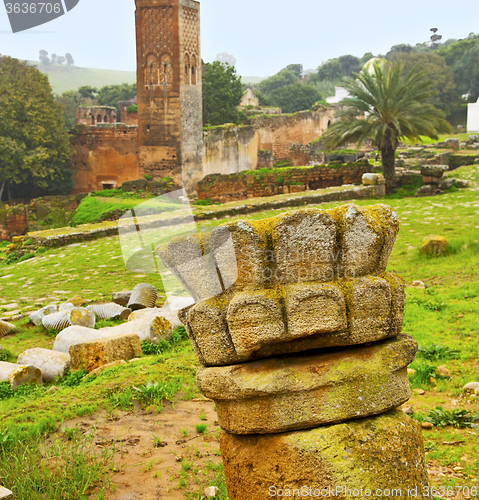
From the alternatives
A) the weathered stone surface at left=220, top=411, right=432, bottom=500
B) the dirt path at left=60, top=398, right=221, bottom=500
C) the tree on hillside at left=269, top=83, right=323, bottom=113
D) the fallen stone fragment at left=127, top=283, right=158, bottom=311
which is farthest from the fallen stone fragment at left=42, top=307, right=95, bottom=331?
the tree on hillside at left=269, top=83, right=323, bottom=113

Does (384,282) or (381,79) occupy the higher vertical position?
(381,79)

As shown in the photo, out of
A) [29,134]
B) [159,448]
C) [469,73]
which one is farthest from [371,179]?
[469,73]

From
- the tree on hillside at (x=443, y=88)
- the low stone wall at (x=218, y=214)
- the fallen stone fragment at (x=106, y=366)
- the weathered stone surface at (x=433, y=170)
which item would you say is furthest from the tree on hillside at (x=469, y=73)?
the fallen stone fragment at (x=106, y=366)

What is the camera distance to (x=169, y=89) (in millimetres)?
22188

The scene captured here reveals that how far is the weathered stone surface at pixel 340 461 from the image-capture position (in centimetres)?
175

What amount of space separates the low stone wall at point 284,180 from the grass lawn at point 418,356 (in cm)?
846

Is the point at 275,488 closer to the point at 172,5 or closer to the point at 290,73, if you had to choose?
the point at 172,5

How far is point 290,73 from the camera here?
252 feet

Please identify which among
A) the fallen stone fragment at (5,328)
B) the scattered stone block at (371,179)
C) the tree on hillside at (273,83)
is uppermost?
the tree on hillside at (273,83)

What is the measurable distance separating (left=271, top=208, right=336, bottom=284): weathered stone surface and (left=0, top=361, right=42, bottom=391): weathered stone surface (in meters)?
3.42

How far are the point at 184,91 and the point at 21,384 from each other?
19616mm

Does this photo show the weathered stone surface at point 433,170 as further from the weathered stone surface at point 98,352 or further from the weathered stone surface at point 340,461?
the weathered stone surface at point 340,461

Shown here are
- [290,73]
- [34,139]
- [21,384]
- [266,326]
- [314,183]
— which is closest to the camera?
[266,326]

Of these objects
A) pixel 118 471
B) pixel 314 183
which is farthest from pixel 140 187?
pixel 118 471
